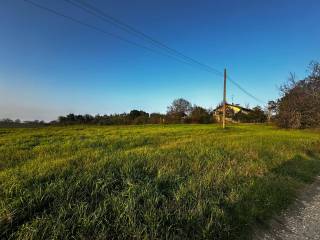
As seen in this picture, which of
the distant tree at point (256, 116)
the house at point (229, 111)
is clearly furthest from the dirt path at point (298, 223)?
the distant tree at point (256, 116)

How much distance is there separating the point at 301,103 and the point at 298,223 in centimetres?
1993

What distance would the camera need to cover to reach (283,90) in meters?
37.1

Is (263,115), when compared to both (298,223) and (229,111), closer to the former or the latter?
(229,111)

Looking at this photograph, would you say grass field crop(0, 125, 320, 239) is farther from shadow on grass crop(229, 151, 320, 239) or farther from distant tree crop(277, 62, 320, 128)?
distant tree crop(277, 62, 320, 128)

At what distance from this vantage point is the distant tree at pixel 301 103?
16.5 meters

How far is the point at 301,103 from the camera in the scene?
20.5 metres

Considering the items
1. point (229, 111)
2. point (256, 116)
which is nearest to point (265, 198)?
point (256, 116)

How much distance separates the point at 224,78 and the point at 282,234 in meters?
25.9

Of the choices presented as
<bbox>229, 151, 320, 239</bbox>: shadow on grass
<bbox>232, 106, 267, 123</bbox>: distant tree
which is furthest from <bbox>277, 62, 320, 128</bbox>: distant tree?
<bbox>232, 106, 267, 123</bbox>: distant tree

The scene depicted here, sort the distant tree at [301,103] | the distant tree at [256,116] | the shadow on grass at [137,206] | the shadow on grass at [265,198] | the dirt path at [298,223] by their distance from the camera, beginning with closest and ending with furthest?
the shadow on grass at [137,206], the dirt path at [298,223], the shadow on grass at [265,198], the distant tree at [301,103], the distant tree at [256,116]

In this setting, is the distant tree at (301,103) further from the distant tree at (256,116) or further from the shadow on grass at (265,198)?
the distant tree at (256,116)

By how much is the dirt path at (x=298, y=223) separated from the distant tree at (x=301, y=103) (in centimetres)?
1371

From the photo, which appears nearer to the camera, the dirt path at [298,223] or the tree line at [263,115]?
the dirt path at [298,223]

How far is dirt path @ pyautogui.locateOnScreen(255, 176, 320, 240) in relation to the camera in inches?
144
